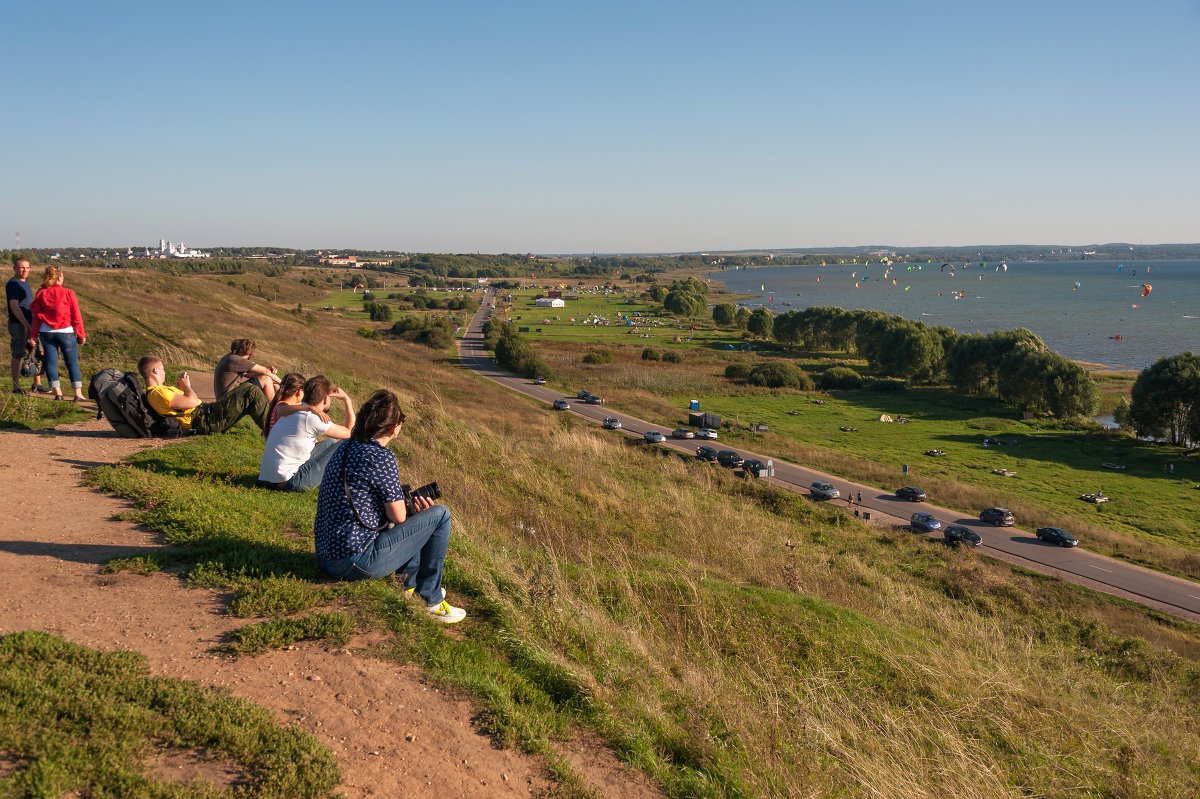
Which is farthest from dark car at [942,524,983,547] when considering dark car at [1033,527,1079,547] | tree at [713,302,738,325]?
tree at [713,302,738,325]

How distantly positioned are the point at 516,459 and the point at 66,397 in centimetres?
846

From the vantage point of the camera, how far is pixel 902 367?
73.4m

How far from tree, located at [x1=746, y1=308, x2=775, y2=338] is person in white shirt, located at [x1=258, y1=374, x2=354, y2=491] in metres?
101

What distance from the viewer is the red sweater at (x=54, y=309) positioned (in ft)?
37.2

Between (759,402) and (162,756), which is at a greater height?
(162,756)

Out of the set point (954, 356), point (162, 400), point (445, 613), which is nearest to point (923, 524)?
point (162, 400)

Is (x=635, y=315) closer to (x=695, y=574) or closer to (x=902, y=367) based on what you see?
(x=902, y=367)

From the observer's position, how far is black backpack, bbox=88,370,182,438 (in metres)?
9.89

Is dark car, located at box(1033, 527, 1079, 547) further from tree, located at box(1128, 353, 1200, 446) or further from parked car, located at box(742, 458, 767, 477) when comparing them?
tree, located at box(1128, 353, 1200, 446)

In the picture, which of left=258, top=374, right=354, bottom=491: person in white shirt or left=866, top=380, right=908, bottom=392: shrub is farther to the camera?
left=866, top=380, right=908, bottom=392: shrub

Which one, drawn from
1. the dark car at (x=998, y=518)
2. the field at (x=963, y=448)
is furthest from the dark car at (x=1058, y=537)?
the dark car at (x=998, y=518)

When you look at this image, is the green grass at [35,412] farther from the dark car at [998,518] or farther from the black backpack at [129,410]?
the dark car at [998,518]

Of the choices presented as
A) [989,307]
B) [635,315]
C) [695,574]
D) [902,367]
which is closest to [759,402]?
[902,367]

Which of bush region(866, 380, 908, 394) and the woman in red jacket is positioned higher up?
the woman in red jacket
